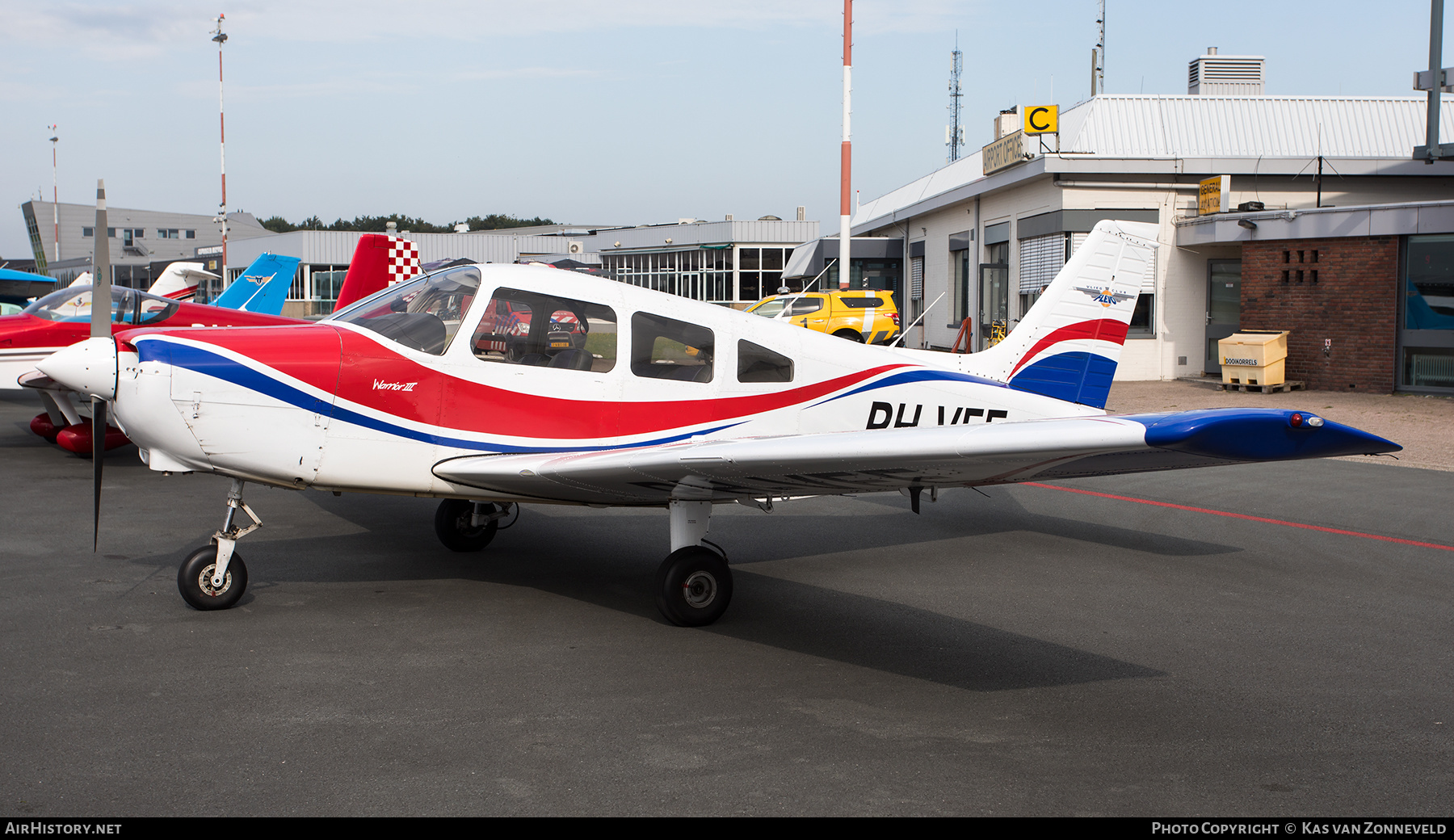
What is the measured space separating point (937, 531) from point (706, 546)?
10.5 ft

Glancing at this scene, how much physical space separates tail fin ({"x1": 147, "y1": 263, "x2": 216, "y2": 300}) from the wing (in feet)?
56.5

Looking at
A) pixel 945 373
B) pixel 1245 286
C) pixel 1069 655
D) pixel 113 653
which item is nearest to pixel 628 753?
pixel 1069 655

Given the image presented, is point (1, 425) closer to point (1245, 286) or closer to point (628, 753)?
point (628, 753)

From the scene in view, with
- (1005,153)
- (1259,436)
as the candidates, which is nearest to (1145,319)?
(1005,153)

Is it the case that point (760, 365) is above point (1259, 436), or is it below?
above

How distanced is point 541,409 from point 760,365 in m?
1.47

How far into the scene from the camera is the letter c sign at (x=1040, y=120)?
23141mm

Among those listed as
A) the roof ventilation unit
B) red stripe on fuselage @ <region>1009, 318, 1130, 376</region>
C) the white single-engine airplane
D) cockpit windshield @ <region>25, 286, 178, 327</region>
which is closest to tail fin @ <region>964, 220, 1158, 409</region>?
red stripe on fuselage @ <region>1009, 318, 1130, 376</region>

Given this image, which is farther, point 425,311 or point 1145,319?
point 1145,319

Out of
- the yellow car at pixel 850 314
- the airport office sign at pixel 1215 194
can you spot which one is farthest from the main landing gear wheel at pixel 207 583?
the yellow car at pixel 850 314

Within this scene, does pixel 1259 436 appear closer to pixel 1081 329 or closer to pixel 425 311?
pixel 425 311

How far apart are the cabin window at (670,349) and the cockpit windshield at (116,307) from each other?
319 inches

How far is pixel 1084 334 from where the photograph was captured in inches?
324

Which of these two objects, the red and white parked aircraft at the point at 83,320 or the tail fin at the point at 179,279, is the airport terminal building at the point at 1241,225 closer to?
the red and white parked aircraft at the point at 83,320
